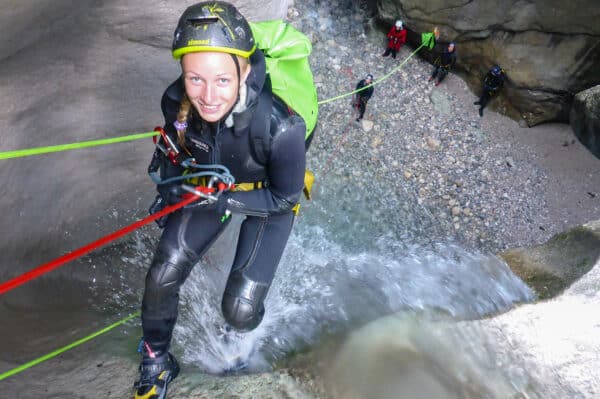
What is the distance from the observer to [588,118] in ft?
23.9

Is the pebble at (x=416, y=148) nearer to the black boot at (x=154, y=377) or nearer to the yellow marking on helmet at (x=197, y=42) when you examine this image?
the black boot at (x=154, y=377)

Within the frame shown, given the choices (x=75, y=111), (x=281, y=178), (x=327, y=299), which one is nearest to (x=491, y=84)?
(x=327, y=299)

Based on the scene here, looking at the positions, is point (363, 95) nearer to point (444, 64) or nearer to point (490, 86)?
point (444, 64)

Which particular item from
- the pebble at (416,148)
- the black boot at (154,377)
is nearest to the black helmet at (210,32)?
the black boot at (154,377)

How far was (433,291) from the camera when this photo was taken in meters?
4.02

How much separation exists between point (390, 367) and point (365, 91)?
498cm

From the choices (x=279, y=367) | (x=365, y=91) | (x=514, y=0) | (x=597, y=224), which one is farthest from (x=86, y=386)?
(x=514, y=0)

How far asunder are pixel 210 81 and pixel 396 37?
6.67 metres

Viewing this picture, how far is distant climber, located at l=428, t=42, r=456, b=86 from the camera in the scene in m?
7.83

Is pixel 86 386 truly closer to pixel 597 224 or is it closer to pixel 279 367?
pixel 279 367

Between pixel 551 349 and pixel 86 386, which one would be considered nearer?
pixel 86 386

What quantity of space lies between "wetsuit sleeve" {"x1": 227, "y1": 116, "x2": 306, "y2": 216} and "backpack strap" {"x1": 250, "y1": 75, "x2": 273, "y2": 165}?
0.15 feet

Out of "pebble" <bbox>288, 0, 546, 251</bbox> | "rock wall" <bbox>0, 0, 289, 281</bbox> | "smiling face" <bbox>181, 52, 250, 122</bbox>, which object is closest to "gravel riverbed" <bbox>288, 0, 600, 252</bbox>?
"pebble" <bbox>288, 0, 546, 251</bbox>

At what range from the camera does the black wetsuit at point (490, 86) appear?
779 centimetres
